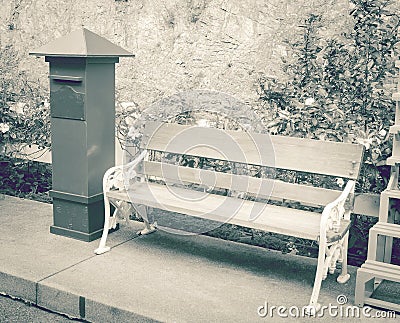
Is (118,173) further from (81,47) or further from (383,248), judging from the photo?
(383,248)

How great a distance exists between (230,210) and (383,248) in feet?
3.22

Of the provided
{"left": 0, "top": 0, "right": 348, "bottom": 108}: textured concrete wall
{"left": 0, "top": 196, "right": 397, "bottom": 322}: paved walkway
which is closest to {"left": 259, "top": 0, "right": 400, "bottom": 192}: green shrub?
{"left": 0, "top": 0, "right": 348, "bottom": 108}: textured concrete wall

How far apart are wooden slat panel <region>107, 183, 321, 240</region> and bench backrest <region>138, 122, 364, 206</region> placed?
109mm

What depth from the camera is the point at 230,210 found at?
4129 mm

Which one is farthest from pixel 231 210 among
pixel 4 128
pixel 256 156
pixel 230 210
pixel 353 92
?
pixel 4 128

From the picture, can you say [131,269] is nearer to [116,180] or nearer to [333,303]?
[116,180]

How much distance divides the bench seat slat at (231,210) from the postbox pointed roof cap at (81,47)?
3.22ft

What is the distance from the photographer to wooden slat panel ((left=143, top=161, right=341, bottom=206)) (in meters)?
4.12

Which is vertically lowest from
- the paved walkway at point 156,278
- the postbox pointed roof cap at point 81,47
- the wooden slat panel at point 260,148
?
the paved walkway at point 156,278

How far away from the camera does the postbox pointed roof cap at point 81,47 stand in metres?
4.40

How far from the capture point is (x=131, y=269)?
4.16 metres

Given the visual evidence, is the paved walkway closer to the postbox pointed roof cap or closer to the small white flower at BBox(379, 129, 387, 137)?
the small white flower at BBox(379, 129, 387, 137)

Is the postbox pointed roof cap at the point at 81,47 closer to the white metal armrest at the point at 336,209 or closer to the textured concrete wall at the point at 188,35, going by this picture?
the textured concrete wall at the point at 188,35

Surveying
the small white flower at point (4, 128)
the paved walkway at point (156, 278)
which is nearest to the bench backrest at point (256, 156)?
the paved walkway at point (156, 278)
